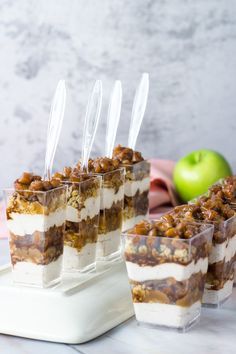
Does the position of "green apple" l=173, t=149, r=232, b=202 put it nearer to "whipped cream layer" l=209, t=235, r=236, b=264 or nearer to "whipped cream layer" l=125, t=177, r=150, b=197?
"whipped cream layer" l=125, t=177, r=150, b=197

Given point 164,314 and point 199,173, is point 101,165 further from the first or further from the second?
point 199,173

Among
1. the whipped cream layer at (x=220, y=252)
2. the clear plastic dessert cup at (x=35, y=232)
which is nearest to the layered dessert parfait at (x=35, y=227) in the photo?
the clear plastic dessert cup at (x=35, y=232)

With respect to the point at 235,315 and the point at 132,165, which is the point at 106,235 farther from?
the point at 235,315

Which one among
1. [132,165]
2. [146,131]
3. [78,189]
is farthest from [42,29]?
[78,189]

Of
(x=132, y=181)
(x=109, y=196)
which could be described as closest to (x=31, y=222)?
(x=109, y=196)

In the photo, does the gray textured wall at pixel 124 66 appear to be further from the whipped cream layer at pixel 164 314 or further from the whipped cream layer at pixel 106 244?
the whipped cream layer at pixel 164 314
